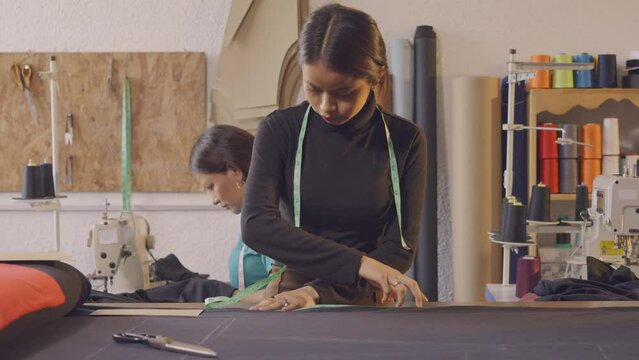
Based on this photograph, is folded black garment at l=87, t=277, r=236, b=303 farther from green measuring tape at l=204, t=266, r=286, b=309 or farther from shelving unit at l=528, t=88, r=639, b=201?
shelving unit at l=528, t=88, r=639, b=201

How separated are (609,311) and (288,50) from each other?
2704mm

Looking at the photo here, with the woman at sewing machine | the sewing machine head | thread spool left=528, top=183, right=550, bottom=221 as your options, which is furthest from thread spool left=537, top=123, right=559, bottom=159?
the woman at sewing machine

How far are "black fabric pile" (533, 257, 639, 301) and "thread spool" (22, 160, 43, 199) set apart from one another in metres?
2.29

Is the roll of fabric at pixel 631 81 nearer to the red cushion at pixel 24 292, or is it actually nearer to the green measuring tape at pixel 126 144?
the green measuring tape at pixel 126 144

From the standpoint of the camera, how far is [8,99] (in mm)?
4047

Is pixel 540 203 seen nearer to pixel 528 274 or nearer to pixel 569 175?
pixel 528 274

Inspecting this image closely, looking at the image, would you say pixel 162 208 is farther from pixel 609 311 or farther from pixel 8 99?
pixel 609 311

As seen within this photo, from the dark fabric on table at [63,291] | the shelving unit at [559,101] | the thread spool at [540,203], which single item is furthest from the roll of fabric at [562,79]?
the dark fabric on table at [63,291]

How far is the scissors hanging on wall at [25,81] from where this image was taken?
402cm

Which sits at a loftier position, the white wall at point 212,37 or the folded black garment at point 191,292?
the white wall at point 212,37

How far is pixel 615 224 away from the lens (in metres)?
2.39

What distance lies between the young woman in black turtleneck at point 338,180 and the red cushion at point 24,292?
1.32 ft

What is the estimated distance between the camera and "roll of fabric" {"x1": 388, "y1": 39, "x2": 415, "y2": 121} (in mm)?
3891

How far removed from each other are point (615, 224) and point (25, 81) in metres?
3.00
